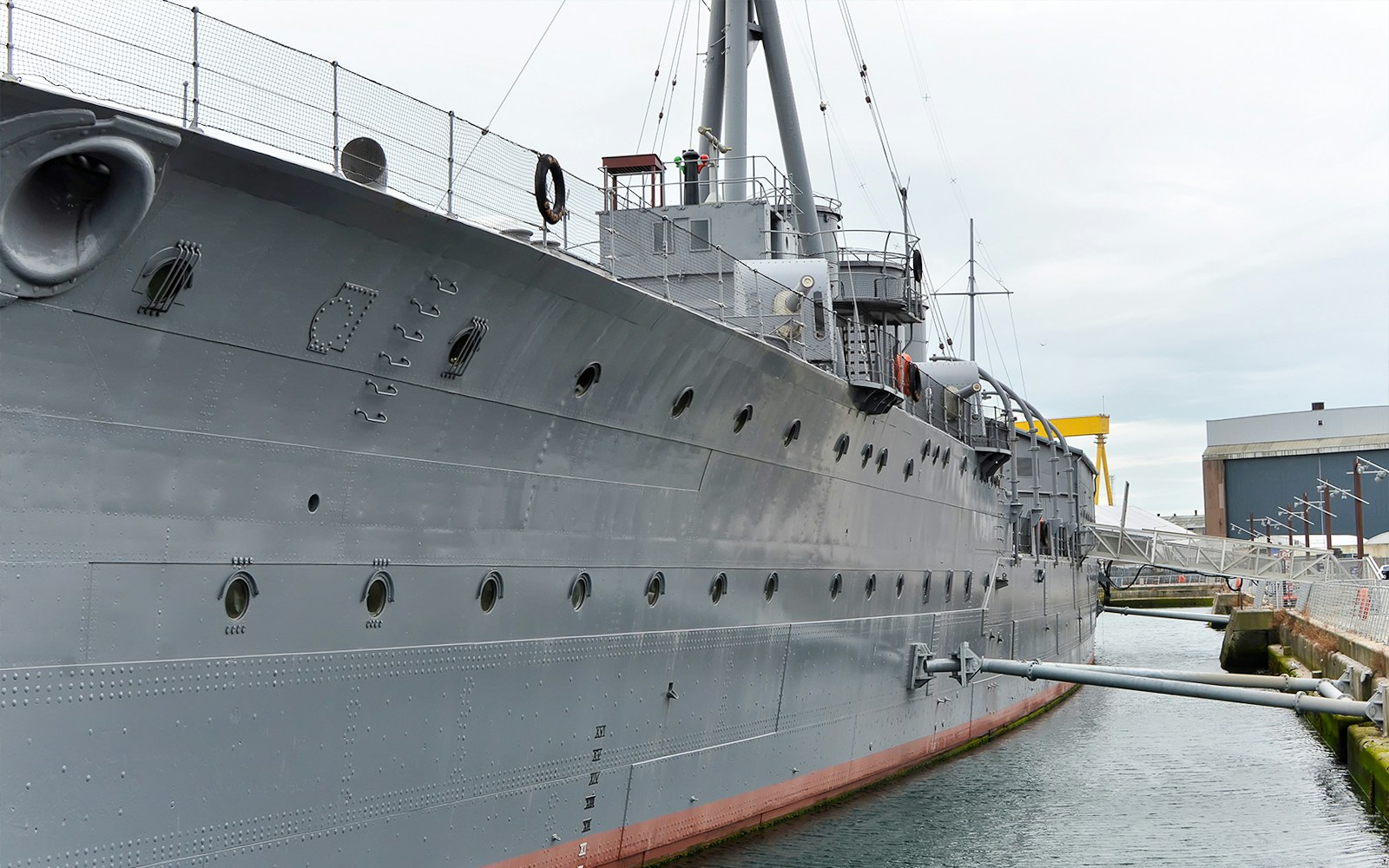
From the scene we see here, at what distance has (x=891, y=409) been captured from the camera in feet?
61.0

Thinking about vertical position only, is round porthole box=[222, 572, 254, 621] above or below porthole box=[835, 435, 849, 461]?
below

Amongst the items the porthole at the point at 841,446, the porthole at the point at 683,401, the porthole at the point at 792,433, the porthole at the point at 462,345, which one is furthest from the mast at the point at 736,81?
→ the porthole at the point at 462,345

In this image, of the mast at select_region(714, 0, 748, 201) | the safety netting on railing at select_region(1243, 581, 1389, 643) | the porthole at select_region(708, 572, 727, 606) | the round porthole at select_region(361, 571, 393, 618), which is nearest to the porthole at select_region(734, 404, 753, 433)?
the porthole at select_region(708, 572, 727, 606)

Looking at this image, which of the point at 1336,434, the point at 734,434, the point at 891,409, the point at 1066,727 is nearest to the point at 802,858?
the point at 734,434

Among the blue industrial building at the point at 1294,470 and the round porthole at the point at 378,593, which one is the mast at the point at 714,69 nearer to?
the round porthole at the point at 378,593

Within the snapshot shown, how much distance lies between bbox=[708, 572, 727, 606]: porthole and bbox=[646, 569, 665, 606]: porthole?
102 cm

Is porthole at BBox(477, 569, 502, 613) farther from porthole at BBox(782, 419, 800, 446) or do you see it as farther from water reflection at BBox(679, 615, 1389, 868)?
porthole at BBox(782, 419, 800, 446)

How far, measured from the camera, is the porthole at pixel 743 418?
549 inches

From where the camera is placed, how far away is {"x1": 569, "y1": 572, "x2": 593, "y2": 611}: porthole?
11.5 metres

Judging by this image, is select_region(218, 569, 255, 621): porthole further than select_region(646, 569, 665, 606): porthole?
No

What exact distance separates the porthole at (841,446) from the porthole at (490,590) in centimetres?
727

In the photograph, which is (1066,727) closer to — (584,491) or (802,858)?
(802,858)

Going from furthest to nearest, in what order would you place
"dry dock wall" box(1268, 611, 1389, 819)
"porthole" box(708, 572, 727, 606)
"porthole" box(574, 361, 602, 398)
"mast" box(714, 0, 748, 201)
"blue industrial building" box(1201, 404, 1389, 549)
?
1. "blue industrial building" box(1201, 404, 1389, 549)
2. "mast" box(714, 0, 748, 201)
3. "dry dock wall" box(1268, 611, 1389, 819)
4. "porthole" box(708, 572, 727, 606)
5. "porthole" box(574, 361, 602, 398)

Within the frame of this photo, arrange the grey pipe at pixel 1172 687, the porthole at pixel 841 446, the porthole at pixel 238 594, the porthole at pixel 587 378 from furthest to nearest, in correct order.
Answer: the porthole at pixel 841 446 < the grey pipe at pixel 1172 687 < the porthole at pixel 587 378 < the porthole at pixel 238 594
